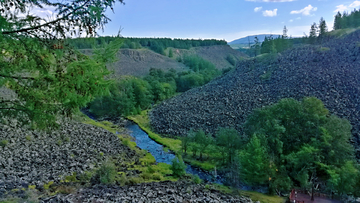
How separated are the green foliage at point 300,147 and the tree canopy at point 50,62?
18137mm

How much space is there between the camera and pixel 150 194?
65.2 ft

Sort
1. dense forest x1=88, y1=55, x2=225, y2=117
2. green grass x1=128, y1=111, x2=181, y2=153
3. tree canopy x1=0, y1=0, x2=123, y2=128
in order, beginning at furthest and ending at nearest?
1. dense forest x1=88, y1=55, x2=225, y2=117
2. green grass x1=128, y1=111, x2=181, y2=153
3. tree canopy x1=0, y1=0, x2=123, y2=128

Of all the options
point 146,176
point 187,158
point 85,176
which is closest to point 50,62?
point 85,176

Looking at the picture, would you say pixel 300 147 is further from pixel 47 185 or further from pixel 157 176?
pixel 47 185

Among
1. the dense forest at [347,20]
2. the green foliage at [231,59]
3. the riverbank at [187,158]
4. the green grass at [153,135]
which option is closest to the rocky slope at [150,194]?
the riverbank at [187,158]

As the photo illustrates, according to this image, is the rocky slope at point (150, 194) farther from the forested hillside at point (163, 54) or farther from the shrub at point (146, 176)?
the forested hillside at point (163, 54)

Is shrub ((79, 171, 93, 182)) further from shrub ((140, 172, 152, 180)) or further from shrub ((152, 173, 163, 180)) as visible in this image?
shrub ((152, 173, 163, 180))

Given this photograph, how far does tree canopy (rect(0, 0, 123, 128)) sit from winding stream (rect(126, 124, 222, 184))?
20201mm

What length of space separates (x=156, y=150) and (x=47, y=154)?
13.6 m

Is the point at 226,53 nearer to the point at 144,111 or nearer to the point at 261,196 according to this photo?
the point at 144,111

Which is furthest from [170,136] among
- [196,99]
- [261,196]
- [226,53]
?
[226,53]

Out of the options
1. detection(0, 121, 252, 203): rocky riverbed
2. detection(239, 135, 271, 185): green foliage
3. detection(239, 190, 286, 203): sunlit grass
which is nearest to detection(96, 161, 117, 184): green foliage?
detection(0, 121, 252, 203): rocky riverbed

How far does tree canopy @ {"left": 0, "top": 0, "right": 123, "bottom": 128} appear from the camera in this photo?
23.2 ft

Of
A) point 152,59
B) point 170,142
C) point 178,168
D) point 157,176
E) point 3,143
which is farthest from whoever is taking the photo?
point 152,59
